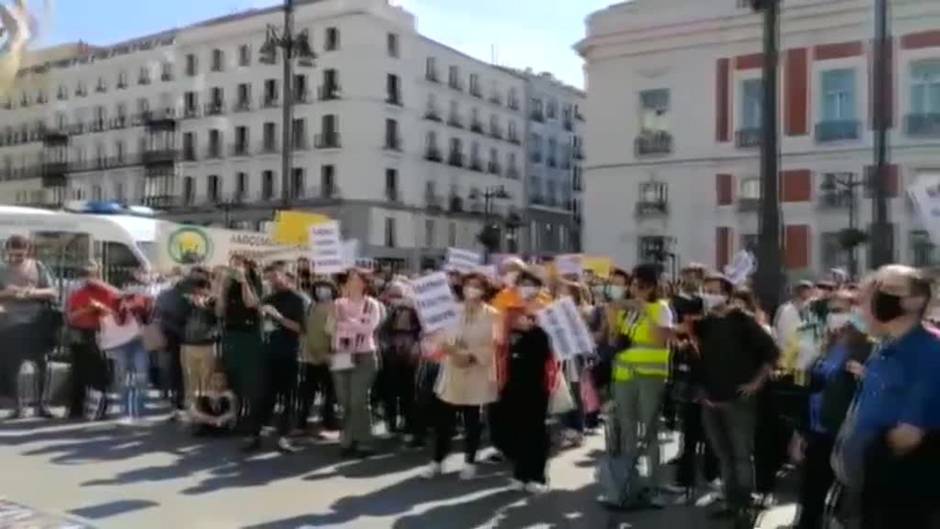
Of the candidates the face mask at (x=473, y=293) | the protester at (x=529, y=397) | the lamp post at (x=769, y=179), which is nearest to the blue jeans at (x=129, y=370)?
the face mask at (x=473, y=293)

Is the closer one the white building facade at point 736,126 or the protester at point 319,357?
the protester at point 319,357

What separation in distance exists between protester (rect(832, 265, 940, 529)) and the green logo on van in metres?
17.4

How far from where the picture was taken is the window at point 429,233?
67.7 m

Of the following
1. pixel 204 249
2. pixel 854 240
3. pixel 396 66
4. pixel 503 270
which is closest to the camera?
pixel 503 270

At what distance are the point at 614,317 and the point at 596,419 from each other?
178 inches

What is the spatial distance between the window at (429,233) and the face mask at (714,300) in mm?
58342

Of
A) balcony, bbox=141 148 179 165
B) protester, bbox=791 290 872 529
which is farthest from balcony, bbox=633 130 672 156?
protester, bbox=791 290 872 529

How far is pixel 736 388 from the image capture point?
797cm

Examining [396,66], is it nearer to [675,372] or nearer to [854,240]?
[854,240]

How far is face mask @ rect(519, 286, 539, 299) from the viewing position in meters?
9.81

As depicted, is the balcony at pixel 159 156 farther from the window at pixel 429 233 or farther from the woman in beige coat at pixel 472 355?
the woman in beige coat at pixel 472 355

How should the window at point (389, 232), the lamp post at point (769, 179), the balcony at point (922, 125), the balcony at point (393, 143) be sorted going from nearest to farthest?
the lamp post at point (769, 179) → the balcony at point (922, 125) → the window at point (389, 232) → the balcony at point (393, 143)

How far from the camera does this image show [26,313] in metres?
11.0

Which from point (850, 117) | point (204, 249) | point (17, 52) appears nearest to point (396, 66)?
point (850, 117)
